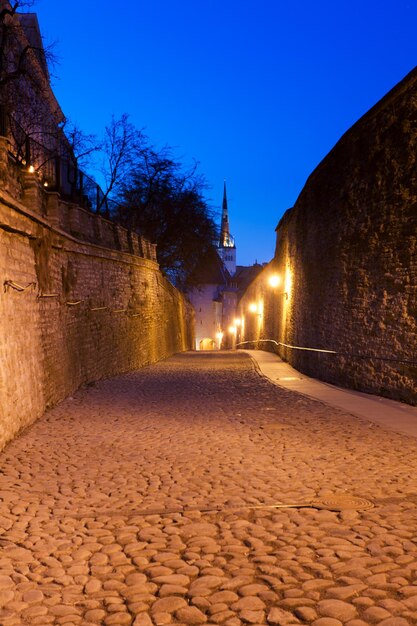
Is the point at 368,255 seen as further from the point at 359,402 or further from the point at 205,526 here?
the point at 205,526

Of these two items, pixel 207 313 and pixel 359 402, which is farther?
pixel 207 313

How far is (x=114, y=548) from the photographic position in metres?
4.22

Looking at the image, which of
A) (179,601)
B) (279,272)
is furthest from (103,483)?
(279,272)

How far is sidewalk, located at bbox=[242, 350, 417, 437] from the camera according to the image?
9070 millimetres

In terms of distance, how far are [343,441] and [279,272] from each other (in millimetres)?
18001

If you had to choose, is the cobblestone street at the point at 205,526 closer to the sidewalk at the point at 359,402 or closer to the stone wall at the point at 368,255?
the sidewalk at the point at 359,402

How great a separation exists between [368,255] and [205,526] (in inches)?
359

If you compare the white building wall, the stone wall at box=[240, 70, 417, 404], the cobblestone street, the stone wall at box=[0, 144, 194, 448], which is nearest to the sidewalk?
the stone wall at box=[240, 70, 417, 404]

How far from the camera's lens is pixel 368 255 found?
40.9 ft

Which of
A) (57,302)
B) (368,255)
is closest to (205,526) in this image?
(57,302)

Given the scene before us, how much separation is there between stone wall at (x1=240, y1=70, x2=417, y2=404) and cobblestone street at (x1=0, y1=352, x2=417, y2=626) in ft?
10.1

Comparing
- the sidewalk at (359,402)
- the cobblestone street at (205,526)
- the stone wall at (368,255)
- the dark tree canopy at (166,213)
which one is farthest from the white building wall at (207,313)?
the cobblestone street at (205,526)

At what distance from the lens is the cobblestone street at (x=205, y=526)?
11.0ft

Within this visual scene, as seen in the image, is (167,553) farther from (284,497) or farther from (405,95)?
(405,95)
